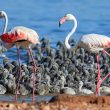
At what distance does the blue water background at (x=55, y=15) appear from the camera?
83.0 ft

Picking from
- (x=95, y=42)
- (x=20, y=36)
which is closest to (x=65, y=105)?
(x=20, y=36)

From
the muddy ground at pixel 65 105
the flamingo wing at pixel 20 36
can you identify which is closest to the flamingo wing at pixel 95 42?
the flamingo wing at pixel 20 36

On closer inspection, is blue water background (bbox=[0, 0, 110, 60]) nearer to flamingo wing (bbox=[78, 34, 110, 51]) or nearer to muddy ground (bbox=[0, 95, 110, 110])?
flamingo wing (bbox=[78, 34, 110, 51])

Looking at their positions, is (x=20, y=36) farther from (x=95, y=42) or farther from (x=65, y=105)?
(x=65, y=105)

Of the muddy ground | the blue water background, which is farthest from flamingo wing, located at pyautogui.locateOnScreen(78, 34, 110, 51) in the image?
the muddy ground

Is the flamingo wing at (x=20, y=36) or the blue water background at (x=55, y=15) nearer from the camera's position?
the flamingo wing at (x=20, y=36)

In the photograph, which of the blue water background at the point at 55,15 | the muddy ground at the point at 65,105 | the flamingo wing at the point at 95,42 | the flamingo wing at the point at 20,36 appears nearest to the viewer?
the muddy ground at the point at 65,105

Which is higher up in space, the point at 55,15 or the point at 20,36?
the point at 20,36

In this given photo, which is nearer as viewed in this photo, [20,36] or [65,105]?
[65,105]

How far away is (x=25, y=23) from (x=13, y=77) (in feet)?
39.0

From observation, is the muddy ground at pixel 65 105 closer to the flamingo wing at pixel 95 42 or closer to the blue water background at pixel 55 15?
the flamingo wing at pixel 95 42

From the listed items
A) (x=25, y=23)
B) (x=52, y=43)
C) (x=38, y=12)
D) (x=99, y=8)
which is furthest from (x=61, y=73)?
(x=99, y=8)

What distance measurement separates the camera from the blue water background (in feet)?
83.0

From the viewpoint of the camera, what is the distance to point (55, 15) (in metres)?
30.3
